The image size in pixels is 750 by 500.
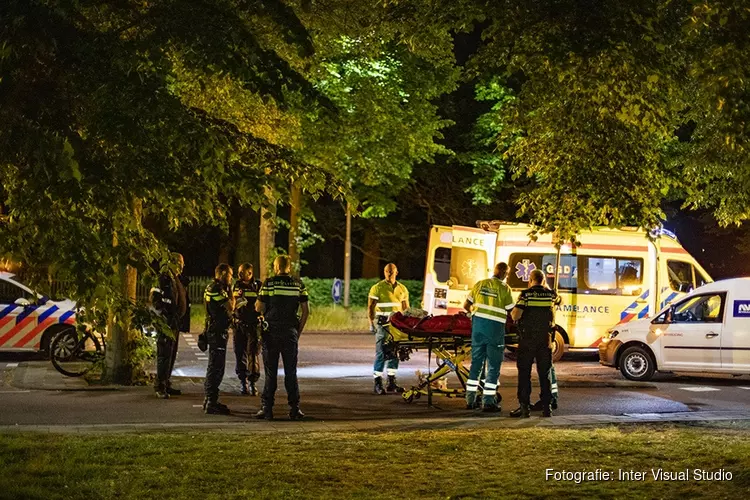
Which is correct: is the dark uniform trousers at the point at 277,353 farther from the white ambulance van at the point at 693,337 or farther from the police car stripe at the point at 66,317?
the police car stripe at the point at 66,317

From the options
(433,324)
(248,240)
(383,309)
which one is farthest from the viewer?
(248,240)

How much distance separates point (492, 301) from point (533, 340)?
656 millimetres

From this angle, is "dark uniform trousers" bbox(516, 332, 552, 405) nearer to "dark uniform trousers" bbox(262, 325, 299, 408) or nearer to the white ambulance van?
"dark uniform trousers" bbox(262, 325, 299, 408)

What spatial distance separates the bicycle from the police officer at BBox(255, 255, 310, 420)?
16.0 ft

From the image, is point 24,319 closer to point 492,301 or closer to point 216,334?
point 216,334

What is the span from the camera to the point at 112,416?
12484 mm

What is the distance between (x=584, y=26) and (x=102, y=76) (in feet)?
14.0

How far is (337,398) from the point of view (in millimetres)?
14641

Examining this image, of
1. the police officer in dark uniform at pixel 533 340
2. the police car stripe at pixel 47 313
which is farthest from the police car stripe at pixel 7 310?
the police officer in dark uniform at pixel 533 340

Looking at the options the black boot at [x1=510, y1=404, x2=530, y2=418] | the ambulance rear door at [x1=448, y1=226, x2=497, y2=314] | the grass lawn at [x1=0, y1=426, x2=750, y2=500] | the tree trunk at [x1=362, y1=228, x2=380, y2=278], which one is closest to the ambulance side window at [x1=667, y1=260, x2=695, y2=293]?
the ambulance rear door at [x1=448, y1=226, x2=497, y2=314]

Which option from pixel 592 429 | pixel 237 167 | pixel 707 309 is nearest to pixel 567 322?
pixel 707 309

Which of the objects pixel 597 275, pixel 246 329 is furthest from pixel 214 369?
pixel 597 275

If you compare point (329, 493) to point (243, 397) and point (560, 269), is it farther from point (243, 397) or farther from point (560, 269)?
Result: point (560, 269)

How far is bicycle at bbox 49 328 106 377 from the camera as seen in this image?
54.1 ft
